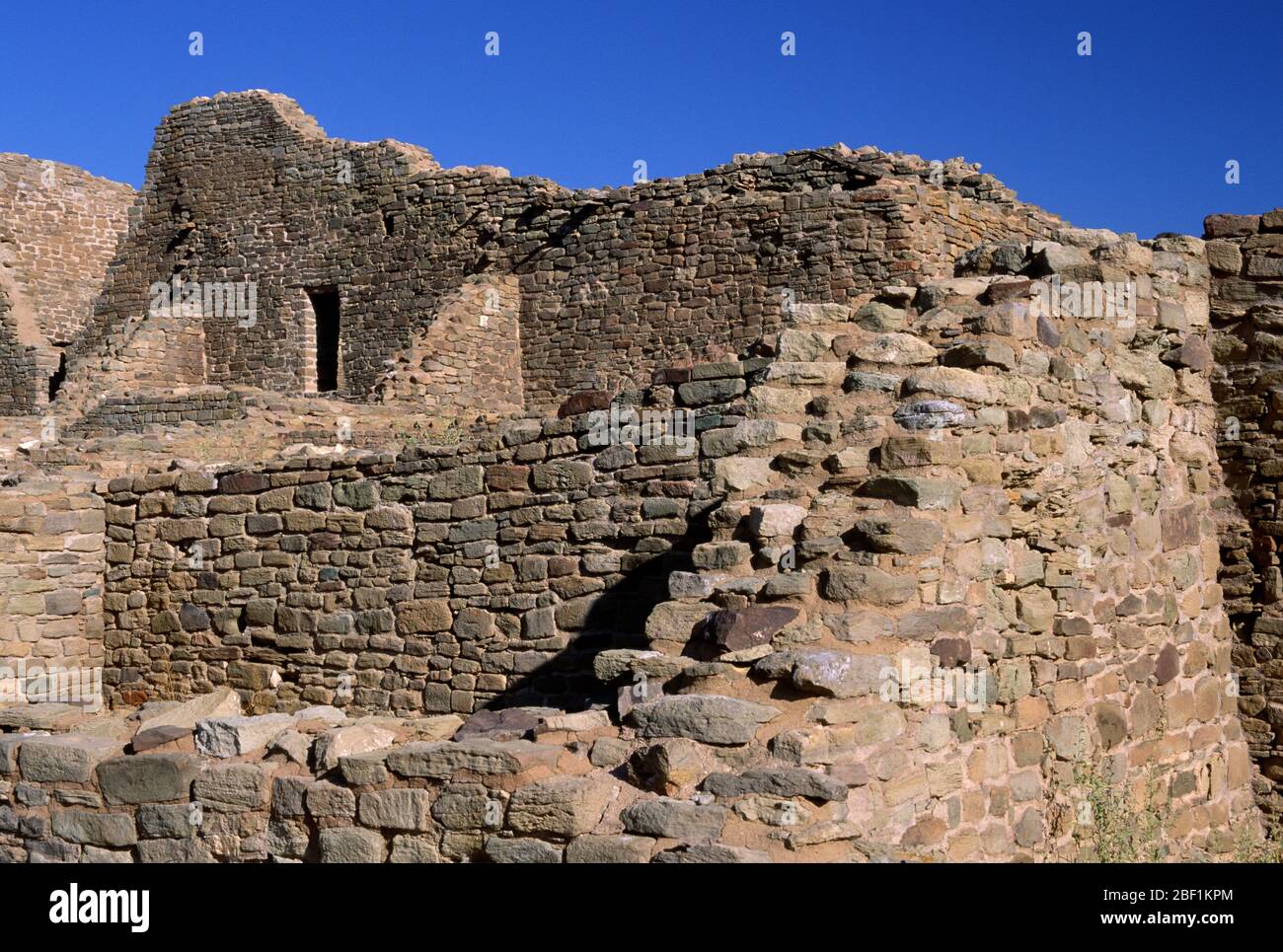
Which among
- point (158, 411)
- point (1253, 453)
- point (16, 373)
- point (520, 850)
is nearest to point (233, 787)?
point (520, 850)

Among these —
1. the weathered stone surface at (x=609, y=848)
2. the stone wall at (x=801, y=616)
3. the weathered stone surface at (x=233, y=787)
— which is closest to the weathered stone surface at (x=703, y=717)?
the stone wall at (x=801, y=616)

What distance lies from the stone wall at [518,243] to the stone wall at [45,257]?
1244 millimetres

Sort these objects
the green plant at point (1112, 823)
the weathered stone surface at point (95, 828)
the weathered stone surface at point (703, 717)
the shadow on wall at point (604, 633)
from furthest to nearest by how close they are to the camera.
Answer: the shadow on wall at point (604, 633) < the green plant at point (1112, 823) < the weathered stone surface at point (95, 828) < the weathered stone surface at point (703, 717)

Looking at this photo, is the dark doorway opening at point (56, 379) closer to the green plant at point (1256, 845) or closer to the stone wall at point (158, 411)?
the stone wall at point (158, 411)

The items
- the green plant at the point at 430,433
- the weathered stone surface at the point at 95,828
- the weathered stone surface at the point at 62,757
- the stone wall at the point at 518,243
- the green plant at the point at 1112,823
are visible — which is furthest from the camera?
the stone wall at the point at 518,243

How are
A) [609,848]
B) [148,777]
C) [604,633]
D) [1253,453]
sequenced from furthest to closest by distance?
[604,633], [1253,453], [148,777], [609,848]

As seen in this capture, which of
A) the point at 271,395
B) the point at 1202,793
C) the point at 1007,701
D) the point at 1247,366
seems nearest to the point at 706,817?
the point at 1007,701

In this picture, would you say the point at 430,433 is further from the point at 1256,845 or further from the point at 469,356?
the point at 1256,845

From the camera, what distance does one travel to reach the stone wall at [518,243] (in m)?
14.7

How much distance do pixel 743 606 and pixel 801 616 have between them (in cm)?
32

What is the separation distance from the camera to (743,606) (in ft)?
18.4

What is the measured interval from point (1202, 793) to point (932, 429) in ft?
8.35

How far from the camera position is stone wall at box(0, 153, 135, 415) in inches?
910

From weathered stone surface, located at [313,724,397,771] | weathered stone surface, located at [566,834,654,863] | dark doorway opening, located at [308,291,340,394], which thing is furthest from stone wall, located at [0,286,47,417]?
weathered stone surface, located at [566,834,654,863]
